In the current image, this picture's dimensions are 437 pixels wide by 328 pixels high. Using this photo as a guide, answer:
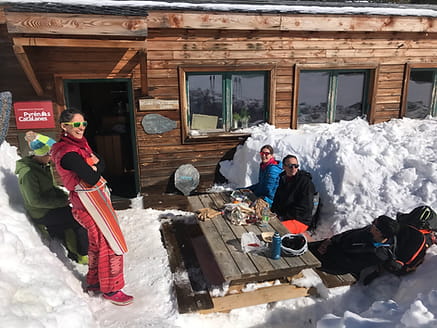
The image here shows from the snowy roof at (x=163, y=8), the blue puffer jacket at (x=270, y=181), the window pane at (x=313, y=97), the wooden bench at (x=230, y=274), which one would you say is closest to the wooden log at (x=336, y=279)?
the wooden bench at (x=230, y=274)

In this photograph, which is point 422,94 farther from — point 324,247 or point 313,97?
point 324,247

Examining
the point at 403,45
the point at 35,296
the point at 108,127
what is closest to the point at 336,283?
the point at 35,296

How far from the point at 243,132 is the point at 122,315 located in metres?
4.88

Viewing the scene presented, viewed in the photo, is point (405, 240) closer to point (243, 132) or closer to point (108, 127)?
point (243, 132)

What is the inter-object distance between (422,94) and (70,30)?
8479 mm

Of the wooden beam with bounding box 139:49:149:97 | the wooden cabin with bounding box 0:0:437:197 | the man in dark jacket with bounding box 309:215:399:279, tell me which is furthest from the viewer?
the wooden cabin with bounding box 0:0:437:197

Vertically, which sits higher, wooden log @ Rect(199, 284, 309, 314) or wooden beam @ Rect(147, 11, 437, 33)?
wooden beam @ Rect(147, 11, 437, 33)

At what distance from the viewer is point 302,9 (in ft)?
23.3

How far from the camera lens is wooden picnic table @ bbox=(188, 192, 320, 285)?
3.32m

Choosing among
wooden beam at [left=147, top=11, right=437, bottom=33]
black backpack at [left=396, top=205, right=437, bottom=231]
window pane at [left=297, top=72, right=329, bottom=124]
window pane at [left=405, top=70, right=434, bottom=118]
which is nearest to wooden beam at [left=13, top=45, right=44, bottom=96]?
wooden beam at [left=147, top=11, right=437, bottom=33]

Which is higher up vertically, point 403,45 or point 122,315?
point 403,45

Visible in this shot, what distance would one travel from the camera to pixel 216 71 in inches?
278

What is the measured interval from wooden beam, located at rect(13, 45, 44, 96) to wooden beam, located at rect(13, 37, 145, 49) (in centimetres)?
12

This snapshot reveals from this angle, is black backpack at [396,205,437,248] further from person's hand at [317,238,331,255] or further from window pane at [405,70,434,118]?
window pane at [405,70,434,118]
